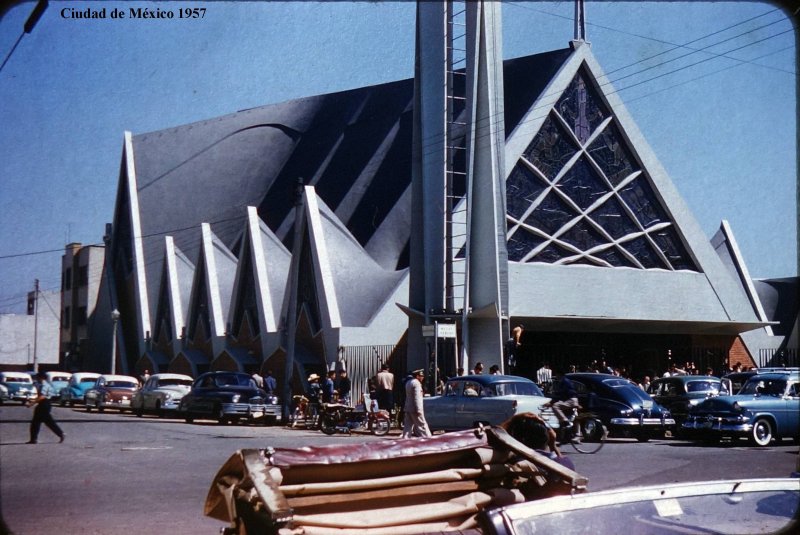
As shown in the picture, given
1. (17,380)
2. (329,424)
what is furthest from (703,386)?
(17,380)

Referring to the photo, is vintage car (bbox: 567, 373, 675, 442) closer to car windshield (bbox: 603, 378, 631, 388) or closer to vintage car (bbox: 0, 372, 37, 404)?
car windshield (bbox: 603, 378, 631, 388)

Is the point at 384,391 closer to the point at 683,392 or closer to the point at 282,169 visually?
the point at 683,392

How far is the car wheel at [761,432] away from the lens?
20.2 metres

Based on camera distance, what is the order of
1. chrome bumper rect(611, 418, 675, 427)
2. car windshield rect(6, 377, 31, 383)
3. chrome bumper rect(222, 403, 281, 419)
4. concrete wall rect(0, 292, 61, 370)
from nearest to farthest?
1. chrome bumper rect(611, 418, 675, 427)
2. chrome bumper rect(222, 403, 281, 419)
3. car windshield rect(6, 377, 31, 383)
4. concrete wall rect(0, 292, 61, 370)

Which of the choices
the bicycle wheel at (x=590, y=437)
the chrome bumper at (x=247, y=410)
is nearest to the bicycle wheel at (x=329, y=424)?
the chrome bumper at (x=247, y=410)

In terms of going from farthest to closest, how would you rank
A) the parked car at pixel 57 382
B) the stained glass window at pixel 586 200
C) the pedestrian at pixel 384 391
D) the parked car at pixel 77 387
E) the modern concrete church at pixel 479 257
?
1. the parked car at pixel 57 382
2. the parked car at pixel 77 387
3. the stained glass window at pixel 586 200
4. the modern concrete church at pixel 479 257
5. the pedestrian at pixel 384 391

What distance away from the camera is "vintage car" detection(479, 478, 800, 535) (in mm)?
3514

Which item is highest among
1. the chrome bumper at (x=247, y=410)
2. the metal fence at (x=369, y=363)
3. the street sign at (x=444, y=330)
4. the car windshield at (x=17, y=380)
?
the street sign at (x=444, y=330)

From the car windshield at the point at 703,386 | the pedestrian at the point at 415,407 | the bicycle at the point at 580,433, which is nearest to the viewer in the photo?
the bicycle at the point at 580,433

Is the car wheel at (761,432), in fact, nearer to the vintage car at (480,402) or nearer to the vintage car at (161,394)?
the vintage car at (480,402)

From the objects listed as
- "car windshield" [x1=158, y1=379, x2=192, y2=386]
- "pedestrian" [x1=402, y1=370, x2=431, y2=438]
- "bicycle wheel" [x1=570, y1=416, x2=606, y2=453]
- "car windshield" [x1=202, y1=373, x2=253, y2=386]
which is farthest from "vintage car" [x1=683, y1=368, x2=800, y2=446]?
"car windshield" [x1=158, y1=379, x2=192, y2=386]

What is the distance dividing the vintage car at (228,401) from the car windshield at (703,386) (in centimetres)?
1226

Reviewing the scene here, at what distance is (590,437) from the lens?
18391mm

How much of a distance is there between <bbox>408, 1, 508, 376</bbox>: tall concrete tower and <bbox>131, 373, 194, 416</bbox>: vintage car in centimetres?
847
